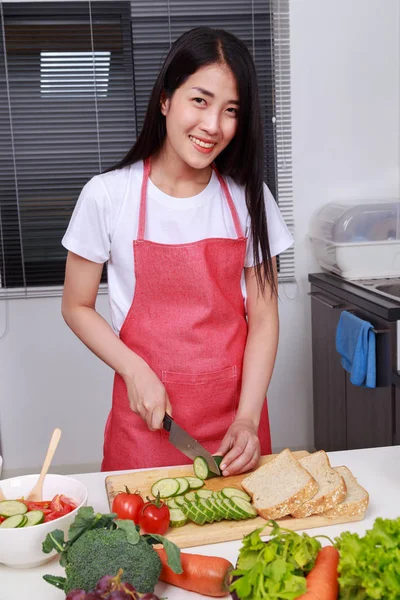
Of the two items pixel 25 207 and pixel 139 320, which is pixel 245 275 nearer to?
pixel 139 320

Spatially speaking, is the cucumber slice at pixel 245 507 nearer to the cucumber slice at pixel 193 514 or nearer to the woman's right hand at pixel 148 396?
the cucumber slice at pixel 193 514

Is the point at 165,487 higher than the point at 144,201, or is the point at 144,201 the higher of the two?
the point at 144,201

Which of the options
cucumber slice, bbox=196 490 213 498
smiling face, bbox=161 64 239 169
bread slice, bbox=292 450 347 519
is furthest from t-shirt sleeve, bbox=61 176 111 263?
bread slice, bbox=292 450 347 519

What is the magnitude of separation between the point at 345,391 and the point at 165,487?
1.84 m

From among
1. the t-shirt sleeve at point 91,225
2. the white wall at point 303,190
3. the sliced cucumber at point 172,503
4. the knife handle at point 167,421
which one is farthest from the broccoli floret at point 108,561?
the white wall at point 303,190

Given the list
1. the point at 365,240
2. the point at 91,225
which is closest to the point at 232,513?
the point at 91,225

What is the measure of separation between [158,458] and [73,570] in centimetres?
74

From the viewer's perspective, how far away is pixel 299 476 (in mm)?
1269

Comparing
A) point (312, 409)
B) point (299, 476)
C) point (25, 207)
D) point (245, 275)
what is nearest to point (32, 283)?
point (25, 207)

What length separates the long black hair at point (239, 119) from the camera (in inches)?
Answer: 58.1

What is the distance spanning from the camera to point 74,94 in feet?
10.8

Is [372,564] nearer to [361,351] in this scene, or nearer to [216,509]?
[216,509]

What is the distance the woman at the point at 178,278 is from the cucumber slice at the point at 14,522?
1.64 feet

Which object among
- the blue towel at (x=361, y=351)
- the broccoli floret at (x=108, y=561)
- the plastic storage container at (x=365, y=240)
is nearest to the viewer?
the broccoli floret at (x=108, y=561)
